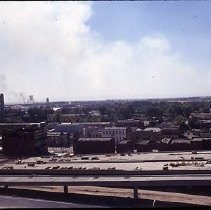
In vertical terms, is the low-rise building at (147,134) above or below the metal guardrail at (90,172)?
above

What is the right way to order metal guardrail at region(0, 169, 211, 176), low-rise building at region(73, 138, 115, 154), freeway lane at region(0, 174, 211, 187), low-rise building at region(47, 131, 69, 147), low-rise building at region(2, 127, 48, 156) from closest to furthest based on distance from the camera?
freeway lane at region(0, 174, 211, 187) → metal guardrail at region(0, 169, 211, 176) → low-rise building at region(2, 127, 48, 156) → low-rise building at region(73, 138, 115, 154) → low-rise building at region(47, 131, 69, 147)

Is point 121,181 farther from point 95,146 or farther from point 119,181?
point 95,146

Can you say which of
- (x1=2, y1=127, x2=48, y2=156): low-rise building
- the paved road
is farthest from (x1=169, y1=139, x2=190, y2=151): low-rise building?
the paved road

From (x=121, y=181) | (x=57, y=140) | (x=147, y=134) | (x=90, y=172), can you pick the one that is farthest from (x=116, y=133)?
(x=121, y=181)

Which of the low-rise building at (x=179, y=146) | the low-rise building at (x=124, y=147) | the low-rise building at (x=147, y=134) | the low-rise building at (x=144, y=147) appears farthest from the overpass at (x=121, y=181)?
the low-rise building at (x=147, y=134)

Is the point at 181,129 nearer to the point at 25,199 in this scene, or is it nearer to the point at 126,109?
the point at 25,199

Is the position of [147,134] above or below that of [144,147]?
above

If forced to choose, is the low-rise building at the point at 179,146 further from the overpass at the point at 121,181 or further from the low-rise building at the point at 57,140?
the low-rise building at the point at 57,140

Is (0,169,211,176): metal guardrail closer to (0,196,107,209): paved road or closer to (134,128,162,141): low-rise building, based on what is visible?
(0,196,107,209): paved road
